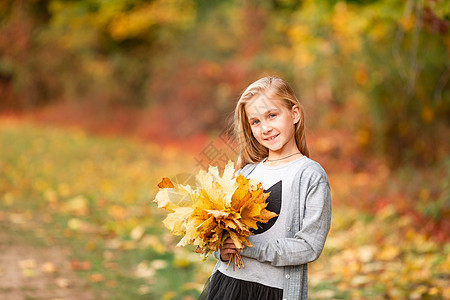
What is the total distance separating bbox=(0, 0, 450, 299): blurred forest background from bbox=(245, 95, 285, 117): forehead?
20cm

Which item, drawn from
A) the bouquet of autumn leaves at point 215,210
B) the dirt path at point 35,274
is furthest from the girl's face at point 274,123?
the dirt path at point 35,274

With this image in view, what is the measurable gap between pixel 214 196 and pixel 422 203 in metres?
5.27

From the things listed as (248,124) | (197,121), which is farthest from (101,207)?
(197,121)

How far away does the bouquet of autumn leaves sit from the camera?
175cm

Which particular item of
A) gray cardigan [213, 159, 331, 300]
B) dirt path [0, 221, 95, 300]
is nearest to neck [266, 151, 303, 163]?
gray cardigan [213, 159, 331, 300]

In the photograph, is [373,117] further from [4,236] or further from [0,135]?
[0,135]

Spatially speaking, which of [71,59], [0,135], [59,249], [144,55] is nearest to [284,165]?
[59,249]

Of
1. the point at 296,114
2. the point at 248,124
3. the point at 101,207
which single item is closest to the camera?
the point at 296,114

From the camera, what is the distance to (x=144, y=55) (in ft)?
61.5

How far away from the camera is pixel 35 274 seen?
4332 millimetres

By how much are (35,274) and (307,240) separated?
3276mm

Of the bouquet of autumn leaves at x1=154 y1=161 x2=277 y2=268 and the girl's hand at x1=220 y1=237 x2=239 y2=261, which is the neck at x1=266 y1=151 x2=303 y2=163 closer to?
the bouquet of autumn leaves at x1=154 y1=161 x2=277 y2=268

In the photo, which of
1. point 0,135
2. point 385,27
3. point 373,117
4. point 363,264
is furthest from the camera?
point 0,135

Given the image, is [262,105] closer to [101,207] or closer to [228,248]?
[228,248]
